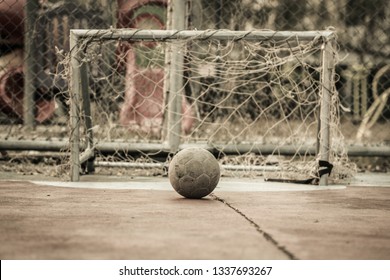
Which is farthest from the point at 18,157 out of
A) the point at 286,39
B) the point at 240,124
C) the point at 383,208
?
the point at 383,208

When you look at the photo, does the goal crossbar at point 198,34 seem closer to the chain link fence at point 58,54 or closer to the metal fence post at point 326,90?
the metal fence post at point 326,90

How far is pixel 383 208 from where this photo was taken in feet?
11.7

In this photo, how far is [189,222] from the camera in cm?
293

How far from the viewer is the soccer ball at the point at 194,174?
3750 mm

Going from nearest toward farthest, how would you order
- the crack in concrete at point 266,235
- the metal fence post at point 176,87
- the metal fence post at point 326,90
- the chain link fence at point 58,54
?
the crack in concrete at point 266,235
the metal fence post at point 326,90
the metal fence post at point 176,87
the chain link fence at point 58,54

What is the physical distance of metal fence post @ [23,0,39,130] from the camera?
A: 20.4ft

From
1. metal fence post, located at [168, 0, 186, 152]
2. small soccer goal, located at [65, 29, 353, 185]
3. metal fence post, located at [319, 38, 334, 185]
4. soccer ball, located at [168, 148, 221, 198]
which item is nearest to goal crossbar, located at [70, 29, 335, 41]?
small soccer goal, located at [65, 29, 353, 185]

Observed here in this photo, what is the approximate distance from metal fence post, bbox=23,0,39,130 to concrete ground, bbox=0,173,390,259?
1694 mm

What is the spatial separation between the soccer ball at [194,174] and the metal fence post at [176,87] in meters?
1.67

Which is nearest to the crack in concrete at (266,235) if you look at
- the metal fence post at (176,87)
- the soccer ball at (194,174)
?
the soccer ball at (194,174)

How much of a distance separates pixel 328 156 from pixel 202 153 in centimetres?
127

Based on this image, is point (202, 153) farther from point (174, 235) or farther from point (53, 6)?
point (53, 6)

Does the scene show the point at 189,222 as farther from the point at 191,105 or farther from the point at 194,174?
the point at 191,105

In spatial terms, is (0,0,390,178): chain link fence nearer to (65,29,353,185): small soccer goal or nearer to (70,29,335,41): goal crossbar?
(65,29,353,185): small soccer goal
